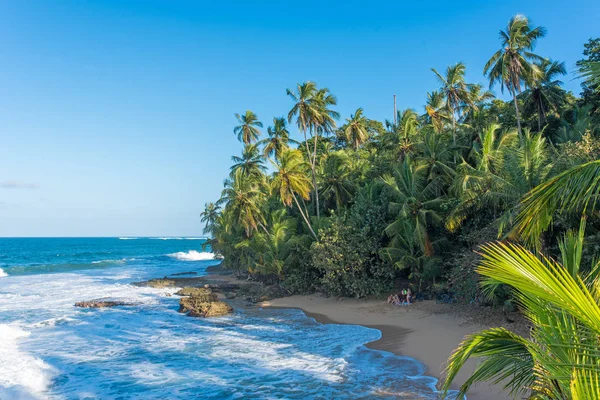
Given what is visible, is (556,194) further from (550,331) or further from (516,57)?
(516,57)

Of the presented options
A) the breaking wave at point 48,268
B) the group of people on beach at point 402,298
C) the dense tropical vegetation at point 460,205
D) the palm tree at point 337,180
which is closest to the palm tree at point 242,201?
the dense tropical vegetation at point 460,205

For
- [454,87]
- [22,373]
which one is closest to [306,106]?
[454,87]

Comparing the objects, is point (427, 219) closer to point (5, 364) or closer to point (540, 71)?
point (540, 71)

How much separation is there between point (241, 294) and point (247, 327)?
10928 millimetres

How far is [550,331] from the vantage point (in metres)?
3.23

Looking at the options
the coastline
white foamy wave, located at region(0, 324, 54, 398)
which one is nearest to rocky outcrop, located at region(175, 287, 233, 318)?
the coastline

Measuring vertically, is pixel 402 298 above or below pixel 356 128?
below

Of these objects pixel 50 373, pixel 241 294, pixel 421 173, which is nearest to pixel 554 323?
pixel 50 373

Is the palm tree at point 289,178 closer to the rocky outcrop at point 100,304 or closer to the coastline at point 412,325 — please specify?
the coastline at point 412,325

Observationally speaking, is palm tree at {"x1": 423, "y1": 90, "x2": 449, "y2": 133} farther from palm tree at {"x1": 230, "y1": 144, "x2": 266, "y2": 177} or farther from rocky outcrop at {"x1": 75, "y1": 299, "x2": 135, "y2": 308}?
rocky outcrop at {"x1": 75, "y1": 299, "x2": 135, "y2": 308}

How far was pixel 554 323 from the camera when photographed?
10.6 feet

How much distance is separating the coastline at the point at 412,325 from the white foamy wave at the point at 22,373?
11352mm

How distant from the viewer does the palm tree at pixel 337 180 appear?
30.5 meters

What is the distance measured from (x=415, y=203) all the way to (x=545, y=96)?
1244 cm
